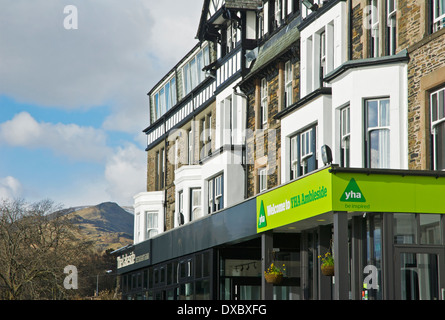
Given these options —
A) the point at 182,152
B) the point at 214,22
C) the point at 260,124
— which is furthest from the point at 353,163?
the point at 182,152

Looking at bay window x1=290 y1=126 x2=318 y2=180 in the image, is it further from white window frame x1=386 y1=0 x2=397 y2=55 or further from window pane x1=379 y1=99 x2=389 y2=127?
white window frame x1=386 y1=0 x2=397 y2=55

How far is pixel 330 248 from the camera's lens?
21.7m

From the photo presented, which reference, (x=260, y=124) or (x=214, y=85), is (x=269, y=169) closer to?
(x=260, y=124)

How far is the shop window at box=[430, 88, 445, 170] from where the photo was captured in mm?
18516

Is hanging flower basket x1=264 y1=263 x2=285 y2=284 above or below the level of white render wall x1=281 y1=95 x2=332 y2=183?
below

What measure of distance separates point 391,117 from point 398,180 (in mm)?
2413

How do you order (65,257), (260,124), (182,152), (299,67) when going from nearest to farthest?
(299,67) → (260,124) → (182,152) → (65,257)

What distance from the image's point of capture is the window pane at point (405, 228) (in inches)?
706

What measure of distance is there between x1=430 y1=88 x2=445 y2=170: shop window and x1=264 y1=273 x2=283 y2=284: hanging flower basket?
614 centimetres

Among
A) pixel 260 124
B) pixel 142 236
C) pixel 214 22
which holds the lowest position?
pixel 142 236

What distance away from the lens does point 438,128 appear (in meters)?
18.7

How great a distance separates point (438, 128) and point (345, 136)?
2.89 meters

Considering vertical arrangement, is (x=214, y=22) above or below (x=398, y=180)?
above

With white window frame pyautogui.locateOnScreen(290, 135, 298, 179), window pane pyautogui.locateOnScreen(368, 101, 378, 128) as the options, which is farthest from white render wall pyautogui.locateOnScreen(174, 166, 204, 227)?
window pane pyautogui.locateOnScreen(368, 101, 378, 128)
